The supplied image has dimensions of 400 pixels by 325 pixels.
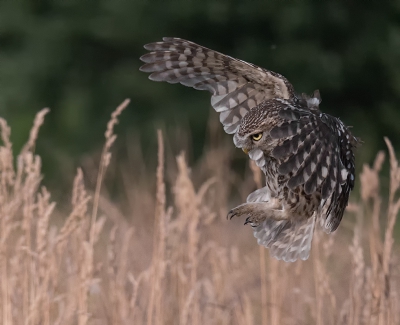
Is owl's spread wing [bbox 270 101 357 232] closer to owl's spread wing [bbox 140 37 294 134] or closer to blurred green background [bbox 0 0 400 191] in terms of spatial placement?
owl's spread wing [bbox 140 37 294 134]

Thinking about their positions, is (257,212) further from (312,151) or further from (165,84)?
(165,84)

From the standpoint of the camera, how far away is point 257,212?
273 centimetres

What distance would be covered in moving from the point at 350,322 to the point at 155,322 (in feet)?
2.18

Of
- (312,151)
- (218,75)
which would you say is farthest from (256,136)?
(218,75)

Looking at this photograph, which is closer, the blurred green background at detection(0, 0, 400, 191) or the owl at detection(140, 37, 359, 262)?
the owl at detection(140, 37, 359, 262)

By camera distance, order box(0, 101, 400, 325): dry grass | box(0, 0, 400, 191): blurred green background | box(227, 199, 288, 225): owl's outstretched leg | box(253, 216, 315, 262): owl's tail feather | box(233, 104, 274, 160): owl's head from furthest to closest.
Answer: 1. box(0, 0, 400, 191): blurred green background
2. box(253, 216, 315, 262): owl's tail feather
3. box(227, 199, 288, 225): owl's outstretched leg
4. box(233, 104, 274, 160): owl's head
5. box(0, 101, 400, 325): dry grass

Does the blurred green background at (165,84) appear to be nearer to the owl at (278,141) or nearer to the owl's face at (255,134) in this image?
the owl at (278,141)

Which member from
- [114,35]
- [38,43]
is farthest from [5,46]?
[114,35]

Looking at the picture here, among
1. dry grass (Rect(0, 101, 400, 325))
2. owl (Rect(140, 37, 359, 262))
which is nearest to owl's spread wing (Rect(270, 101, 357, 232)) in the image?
owl (Rect(140, 37, 359, 262))

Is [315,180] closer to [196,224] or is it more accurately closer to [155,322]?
[196,224]

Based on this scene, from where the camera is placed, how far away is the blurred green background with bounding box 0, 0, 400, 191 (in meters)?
10.0

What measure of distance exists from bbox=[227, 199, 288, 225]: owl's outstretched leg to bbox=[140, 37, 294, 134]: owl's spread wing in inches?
14.8

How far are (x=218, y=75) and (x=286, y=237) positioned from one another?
0.66 meters

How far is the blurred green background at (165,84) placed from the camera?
32.9 ft
